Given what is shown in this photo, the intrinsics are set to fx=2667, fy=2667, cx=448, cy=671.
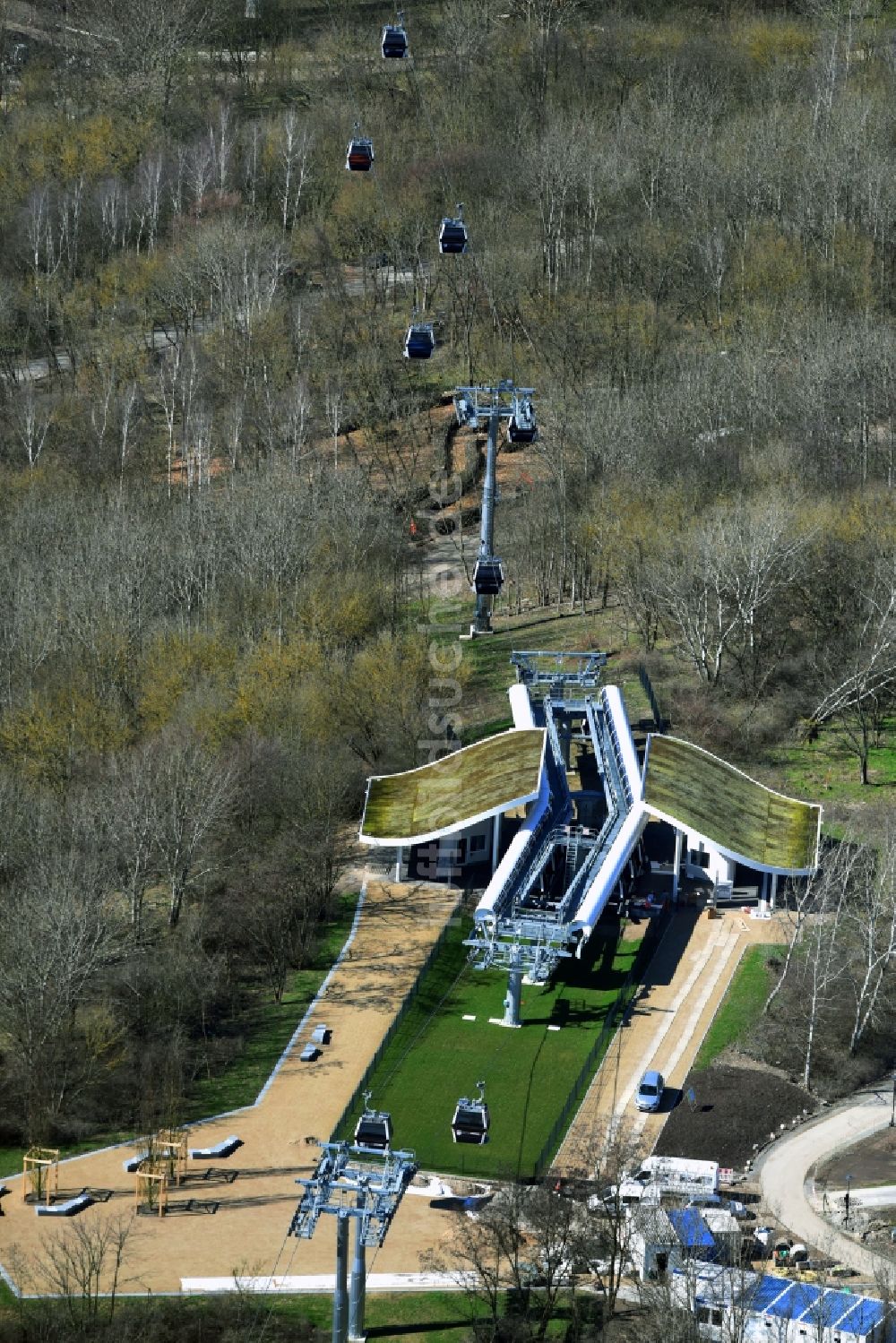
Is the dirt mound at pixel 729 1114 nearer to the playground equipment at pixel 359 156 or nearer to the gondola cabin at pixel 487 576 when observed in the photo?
the gondola cabin at pixel 487 576

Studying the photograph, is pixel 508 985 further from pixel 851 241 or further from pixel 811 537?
pixel 851 241

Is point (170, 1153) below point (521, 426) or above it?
below

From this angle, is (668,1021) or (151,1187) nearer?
(151,1187)

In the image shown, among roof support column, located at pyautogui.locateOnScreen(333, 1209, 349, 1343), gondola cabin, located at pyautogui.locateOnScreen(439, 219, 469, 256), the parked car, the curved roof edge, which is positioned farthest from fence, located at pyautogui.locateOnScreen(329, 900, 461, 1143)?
gondola cabin, located at pyautogui.locateOnScreen(439, 219, 469, 256)

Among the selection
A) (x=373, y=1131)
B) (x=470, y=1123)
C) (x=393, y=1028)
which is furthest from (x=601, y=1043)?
(x=373, y=1131)

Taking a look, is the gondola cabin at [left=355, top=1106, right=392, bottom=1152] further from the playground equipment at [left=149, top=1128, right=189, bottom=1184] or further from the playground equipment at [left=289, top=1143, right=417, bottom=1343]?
the playground equipment at [left=149, top=1128, right=189, bottom=1184]

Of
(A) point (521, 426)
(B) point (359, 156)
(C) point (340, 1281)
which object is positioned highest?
(B) point (359, 156)

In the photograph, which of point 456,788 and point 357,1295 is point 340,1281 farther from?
point 456,788
